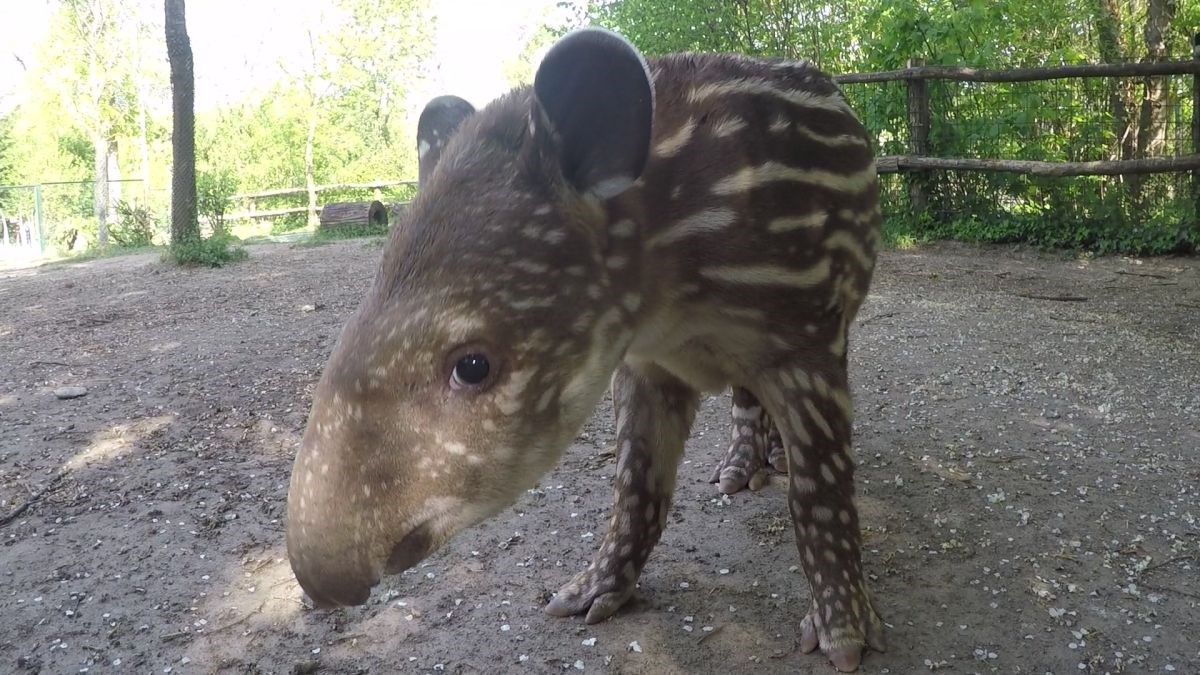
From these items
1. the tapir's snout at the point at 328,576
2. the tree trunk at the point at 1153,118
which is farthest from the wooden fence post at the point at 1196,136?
the tapir's snout at the point at 328,576

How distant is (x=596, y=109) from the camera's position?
1899 millimetres

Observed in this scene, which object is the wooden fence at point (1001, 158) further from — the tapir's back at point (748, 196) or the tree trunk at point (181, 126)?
the tree trunk at point (181, 126)

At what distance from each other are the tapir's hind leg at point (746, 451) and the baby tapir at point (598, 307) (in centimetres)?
94

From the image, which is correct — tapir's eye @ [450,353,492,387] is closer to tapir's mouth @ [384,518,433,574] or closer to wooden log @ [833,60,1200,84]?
tapir's mouth @ [384,518,433,574]

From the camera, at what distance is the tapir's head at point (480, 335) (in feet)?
5.53

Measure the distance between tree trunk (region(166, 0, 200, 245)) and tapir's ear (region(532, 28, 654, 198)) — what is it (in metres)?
10.9

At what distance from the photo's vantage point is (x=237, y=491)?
3.88m

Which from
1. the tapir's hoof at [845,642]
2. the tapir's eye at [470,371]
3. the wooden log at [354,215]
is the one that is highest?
the wooden log at [354,215]

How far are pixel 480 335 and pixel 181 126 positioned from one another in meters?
11.5

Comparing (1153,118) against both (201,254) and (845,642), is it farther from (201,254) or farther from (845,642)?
(201,254)

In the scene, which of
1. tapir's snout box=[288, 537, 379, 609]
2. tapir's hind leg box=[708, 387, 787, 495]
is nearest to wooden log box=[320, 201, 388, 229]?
tapir's hind leg box=[708, 387, 787, 495]

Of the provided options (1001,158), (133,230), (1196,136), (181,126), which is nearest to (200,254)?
(181,126)

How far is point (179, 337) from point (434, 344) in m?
5.94

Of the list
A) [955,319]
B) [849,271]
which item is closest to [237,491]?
[849,271]
